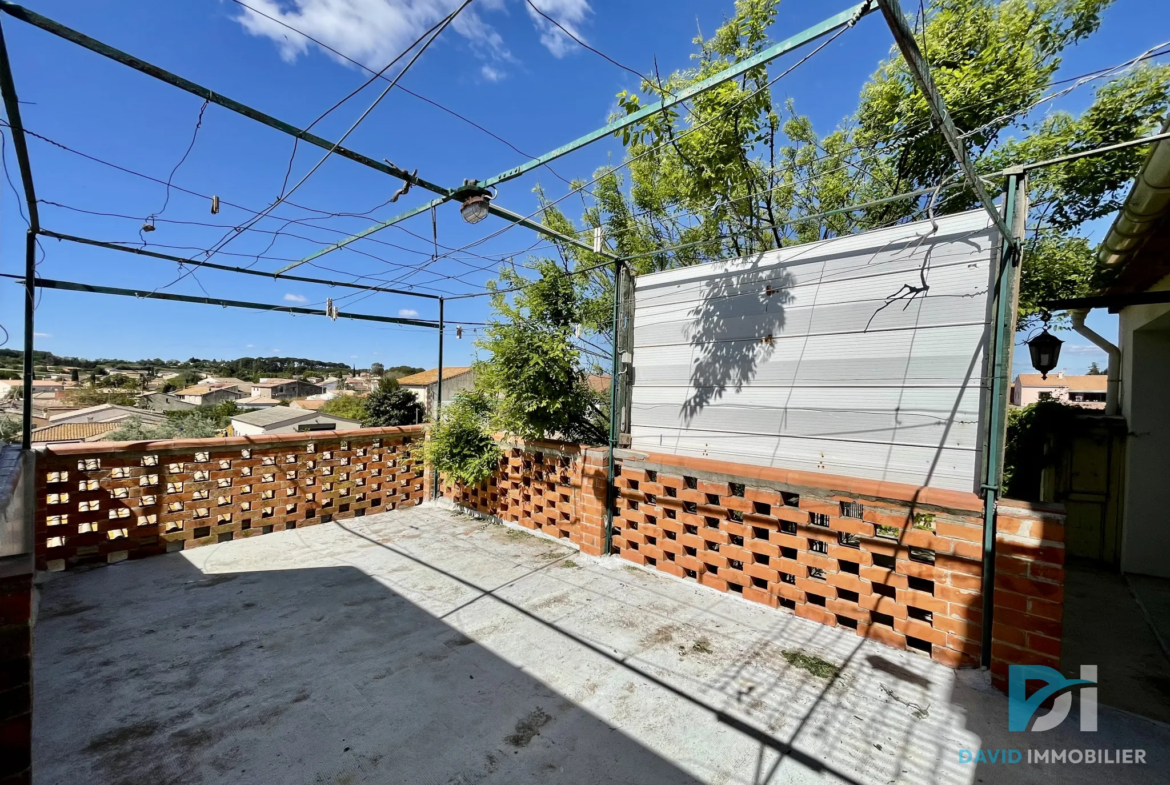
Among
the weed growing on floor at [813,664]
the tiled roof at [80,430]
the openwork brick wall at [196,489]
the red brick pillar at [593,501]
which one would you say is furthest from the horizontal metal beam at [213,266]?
the tiled roof at [80,430]

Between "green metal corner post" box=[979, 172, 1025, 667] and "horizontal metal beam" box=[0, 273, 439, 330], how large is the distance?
224 inches

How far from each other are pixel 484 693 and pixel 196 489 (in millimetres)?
3760

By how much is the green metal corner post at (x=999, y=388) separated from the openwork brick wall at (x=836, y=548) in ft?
0.14

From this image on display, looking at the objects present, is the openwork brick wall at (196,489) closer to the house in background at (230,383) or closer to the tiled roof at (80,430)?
the tiled roof at (80,430)

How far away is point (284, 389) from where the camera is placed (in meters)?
52.8

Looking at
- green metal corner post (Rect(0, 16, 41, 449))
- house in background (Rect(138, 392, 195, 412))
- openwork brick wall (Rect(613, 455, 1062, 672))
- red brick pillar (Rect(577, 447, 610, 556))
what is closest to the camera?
openwork brick wall (Rect(613, 455, 1062, 672))

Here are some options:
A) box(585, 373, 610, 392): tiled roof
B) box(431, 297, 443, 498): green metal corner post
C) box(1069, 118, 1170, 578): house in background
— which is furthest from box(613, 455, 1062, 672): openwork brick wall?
box(1069, 118, 1170, 578): house in background

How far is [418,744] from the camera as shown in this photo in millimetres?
1863

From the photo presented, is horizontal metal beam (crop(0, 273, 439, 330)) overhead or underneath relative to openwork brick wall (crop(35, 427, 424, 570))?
overhead

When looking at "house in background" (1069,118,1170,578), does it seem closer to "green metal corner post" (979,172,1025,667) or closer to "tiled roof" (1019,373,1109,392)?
"green metal corner post" (979,172,1025,667)

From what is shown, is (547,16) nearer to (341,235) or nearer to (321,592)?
(341,235)

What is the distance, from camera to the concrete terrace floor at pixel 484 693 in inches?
68.9

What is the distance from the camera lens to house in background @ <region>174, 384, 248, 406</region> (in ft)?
120

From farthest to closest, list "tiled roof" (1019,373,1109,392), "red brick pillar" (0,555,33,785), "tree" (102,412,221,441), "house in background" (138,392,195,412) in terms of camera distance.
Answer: "house in background" (138,392,195,412), "tiled roof" (1019,373,1109,392), "tree" (102,412,221,441), "red brick pillar" (0,555,33,785)
